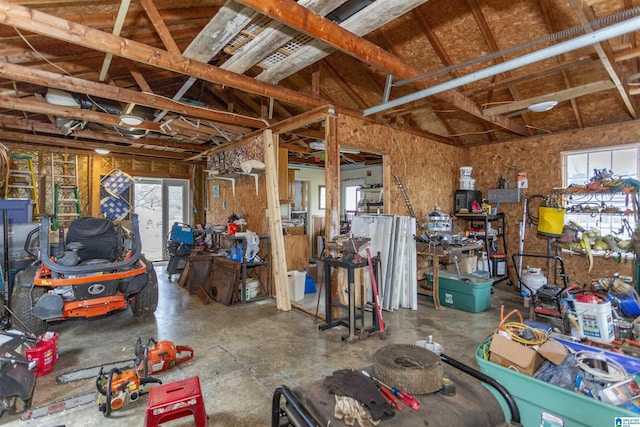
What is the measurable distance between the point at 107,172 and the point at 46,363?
Answer: 6.20 meters

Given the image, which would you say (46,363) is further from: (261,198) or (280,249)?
(261,198)

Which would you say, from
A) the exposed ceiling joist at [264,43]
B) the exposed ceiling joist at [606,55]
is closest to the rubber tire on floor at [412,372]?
the exposed ceiling joist at [264,43]

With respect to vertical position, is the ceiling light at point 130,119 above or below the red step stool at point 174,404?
above

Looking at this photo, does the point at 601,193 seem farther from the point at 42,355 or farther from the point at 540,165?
the point at 42,355

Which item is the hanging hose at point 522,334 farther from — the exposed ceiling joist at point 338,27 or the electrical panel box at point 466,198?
the electrical panel box at point 466,198

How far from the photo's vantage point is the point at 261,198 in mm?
5637

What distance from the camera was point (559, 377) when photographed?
189 cm

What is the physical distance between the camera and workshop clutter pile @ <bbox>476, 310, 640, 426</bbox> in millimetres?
1636

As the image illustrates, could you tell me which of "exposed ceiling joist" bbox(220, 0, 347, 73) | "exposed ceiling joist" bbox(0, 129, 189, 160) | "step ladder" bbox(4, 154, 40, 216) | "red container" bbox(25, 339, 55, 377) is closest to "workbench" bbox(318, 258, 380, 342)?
"exposed ceiling joist" bbox(220, 0, 347, 73)

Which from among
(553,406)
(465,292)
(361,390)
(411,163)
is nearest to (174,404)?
(361,390)

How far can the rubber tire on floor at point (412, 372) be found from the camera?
52.7 inches

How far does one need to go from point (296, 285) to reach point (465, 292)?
99.7 inches

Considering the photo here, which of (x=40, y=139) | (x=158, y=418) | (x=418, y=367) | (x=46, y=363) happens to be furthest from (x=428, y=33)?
(x=40, y=139)

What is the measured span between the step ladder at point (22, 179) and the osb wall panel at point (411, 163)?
21.3 feet
